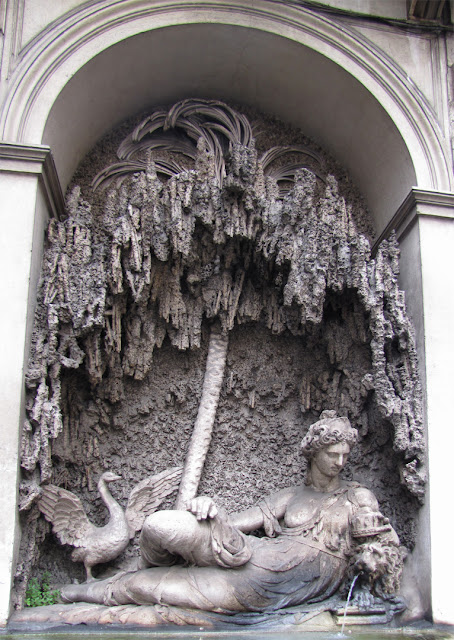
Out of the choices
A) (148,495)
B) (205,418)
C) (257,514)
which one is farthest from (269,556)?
(205,418)

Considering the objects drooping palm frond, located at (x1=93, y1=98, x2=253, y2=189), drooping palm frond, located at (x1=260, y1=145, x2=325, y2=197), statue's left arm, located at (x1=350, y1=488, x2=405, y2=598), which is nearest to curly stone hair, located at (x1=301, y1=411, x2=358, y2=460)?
statue's left arm, located at (x1=350, y1=488, x2=405, y2=598)

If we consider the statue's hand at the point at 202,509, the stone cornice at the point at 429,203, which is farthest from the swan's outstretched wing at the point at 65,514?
the stone cornice at the point at 429,203

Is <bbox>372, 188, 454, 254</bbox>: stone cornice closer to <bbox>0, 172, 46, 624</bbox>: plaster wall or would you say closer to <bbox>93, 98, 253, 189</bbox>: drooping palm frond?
<bbox>93, 98, 253, 189</bbox>: drooping palm frond

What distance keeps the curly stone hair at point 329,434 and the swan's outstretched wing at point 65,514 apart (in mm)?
1500

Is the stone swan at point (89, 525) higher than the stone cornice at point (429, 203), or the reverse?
the stone cornice at point (429, 203)

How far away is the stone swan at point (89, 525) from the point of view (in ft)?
13.7

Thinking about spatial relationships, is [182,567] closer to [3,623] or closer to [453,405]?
[3,623]

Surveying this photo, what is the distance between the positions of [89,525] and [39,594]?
0.50m

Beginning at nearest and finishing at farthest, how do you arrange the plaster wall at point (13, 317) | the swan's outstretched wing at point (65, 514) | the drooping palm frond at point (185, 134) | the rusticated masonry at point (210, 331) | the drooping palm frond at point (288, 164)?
the plaster wall at point (13, 317)
the swan's outstretched wing at point (65, 514)
the rusticated masonry at point (210, 331)
the drooping palm frond at point (185, 134)
the drooping palm frond at point (288, 164)

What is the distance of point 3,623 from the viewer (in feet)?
12.0

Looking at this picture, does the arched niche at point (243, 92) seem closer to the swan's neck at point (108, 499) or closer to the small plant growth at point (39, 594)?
the swan's neck at point (108, 499)

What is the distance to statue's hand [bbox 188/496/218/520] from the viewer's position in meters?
3.87

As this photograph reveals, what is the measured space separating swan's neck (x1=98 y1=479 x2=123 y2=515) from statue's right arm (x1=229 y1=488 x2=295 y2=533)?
750mm

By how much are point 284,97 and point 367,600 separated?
3.74 meters
